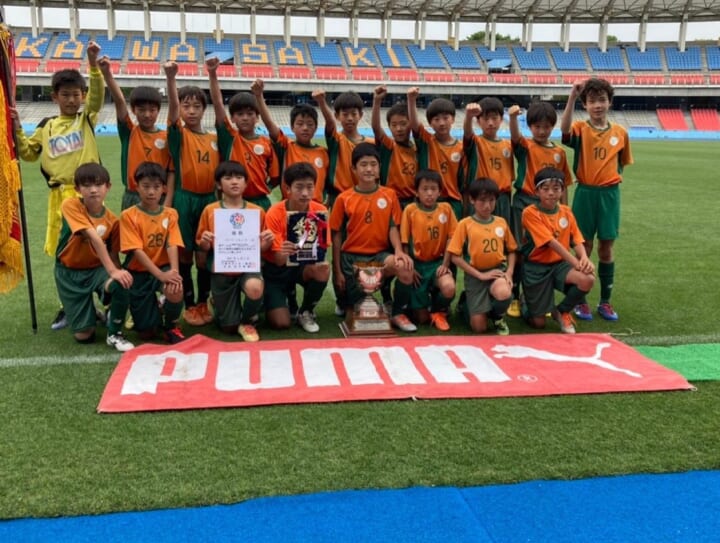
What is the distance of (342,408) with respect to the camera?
10.8 ft

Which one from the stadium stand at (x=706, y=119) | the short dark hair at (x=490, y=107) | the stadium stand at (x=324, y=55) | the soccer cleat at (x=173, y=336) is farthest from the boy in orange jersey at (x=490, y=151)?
the stadium stand at (x=706, y=119)

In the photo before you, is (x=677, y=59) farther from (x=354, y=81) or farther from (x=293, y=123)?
(x=293, y=123)

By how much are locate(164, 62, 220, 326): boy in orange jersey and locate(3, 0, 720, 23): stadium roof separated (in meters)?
38.0

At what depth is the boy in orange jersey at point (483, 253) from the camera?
184 inches

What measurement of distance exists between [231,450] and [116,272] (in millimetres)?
1766

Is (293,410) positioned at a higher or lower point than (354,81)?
lower

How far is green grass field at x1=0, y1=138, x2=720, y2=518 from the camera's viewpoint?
2.52 m

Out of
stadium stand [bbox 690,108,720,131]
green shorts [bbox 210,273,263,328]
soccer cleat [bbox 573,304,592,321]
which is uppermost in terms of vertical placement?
stadium stand [bbox 690,108,720,131]

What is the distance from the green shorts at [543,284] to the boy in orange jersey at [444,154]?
81cm

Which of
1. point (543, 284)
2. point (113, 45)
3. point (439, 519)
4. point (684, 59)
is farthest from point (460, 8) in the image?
point (439, 519)

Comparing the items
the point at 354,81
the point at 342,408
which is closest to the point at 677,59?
the point at 354,81

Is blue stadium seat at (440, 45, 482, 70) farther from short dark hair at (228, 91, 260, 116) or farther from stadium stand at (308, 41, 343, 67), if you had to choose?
short dark hair at (228, 91, 260, 116)

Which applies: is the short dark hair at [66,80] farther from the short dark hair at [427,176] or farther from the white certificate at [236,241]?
the short dark hair at [427,176]

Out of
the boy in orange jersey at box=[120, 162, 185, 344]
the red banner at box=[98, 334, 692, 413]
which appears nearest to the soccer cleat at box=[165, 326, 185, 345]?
the boy in orange jersey at box=[120, 162, 185, 344]
